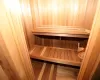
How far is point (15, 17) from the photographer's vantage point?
620 mm

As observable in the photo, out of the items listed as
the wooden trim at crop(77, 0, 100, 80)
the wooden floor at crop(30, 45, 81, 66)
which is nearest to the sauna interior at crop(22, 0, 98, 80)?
the wooden floor at crop(30, 45, 81, 66)

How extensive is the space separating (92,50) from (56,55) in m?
0.73

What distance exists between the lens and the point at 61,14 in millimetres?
1211

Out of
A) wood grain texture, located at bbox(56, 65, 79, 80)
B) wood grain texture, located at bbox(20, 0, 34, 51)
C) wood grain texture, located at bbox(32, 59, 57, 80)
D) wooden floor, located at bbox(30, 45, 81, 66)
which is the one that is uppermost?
wood grain texture, located at bbox(20, 0, 34, 51)

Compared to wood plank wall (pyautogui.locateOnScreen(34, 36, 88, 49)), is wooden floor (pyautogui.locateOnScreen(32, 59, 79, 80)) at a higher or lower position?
lower

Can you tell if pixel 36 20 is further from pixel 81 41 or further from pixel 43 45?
pixel 81 41

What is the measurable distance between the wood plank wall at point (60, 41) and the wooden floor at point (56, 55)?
8 cm

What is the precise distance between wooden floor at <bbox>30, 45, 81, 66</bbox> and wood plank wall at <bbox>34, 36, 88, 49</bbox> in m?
0.08

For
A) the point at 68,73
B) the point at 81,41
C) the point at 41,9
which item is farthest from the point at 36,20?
the point at 68,73

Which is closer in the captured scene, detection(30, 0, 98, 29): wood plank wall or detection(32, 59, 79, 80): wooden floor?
detection(30, 0, 98, 29): wood plank wall

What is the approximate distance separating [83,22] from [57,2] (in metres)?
0.47

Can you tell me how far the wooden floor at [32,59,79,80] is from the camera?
1478 mm

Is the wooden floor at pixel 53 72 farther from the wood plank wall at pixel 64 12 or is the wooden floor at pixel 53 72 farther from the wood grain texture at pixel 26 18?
the wood plank wall at pixel 64 12

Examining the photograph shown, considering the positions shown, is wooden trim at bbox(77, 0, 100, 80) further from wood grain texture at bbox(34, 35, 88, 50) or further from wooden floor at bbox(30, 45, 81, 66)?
wood grain texture at bbox(34, 35, 88, 50)
